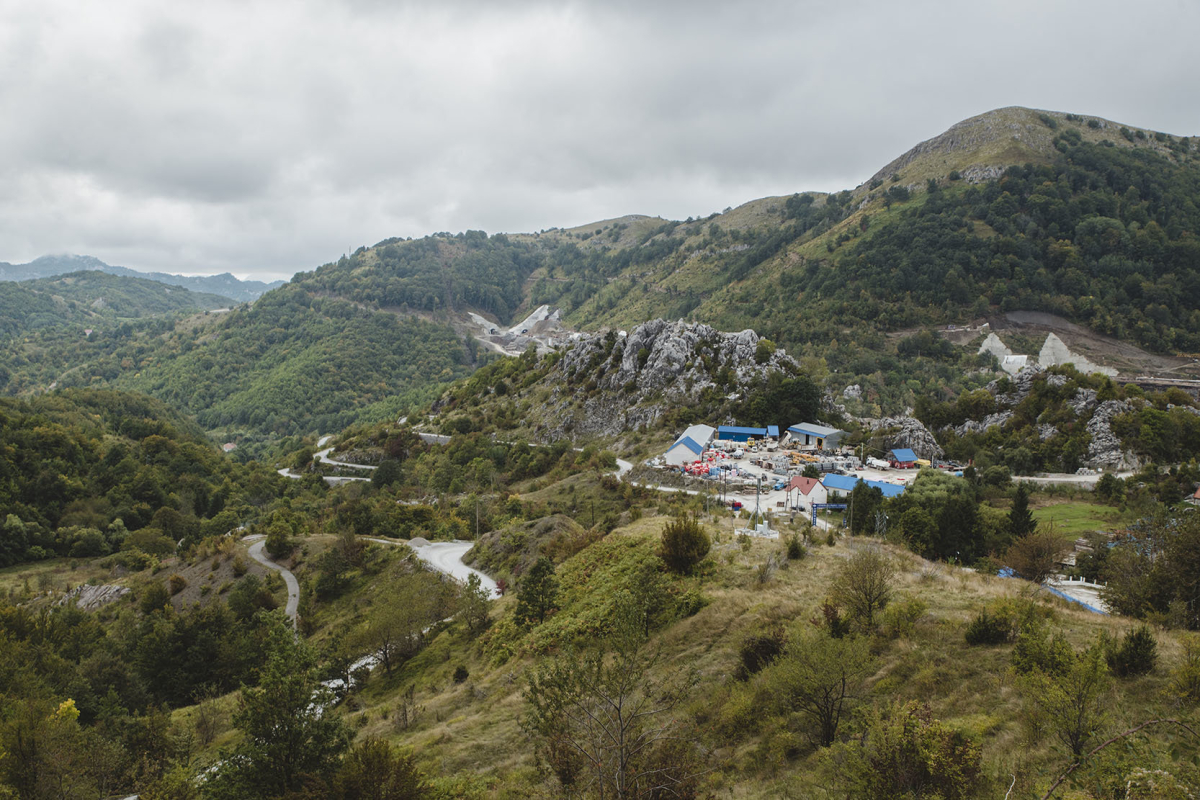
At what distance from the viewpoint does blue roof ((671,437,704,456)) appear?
60.1m

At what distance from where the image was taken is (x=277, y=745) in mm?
13234

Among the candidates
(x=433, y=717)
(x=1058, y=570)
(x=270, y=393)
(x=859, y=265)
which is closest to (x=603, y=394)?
(x=1058, y=570)

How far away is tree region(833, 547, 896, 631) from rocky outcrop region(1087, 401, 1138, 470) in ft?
195

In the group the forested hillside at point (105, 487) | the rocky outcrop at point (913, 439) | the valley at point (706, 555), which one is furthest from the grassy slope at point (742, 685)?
the forested hillside at point (105, 487)

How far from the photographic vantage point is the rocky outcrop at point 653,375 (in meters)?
74.6

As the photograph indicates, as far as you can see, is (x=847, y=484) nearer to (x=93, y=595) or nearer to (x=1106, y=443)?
(x=1106, y=443)

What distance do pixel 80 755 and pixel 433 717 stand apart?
40.1ft

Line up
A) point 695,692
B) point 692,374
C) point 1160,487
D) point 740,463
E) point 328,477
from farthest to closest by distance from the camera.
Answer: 1. point 328,477
2. point 692,374
3. point 740,463
4. point 1160,487
5. point 695,692

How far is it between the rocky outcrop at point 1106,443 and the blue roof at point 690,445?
3958 cm

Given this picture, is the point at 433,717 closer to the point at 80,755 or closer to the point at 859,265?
the point at 80,755

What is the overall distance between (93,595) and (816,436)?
70507 mm

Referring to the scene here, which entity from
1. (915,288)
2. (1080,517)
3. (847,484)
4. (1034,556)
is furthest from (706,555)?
(915,288)

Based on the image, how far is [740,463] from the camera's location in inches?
2319

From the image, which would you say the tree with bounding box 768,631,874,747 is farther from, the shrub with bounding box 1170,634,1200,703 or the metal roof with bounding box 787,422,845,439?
the metal roof with bounding box 787,422,845,439
